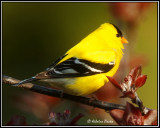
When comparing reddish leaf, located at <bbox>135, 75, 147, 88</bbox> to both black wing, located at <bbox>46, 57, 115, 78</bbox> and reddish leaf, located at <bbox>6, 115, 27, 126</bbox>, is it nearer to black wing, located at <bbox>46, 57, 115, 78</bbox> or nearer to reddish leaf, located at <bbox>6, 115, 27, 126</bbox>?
reddish leaf, located at <bbox>6, 115, 27, 126</bbox>

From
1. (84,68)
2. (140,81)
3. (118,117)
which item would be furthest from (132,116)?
(84,68)

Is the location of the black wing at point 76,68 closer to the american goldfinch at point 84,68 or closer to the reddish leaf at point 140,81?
the american goldfinch at point 84,68

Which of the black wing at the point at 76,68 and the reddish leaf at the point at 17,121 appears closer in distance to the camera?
the reddish leaf at the point at 17,121

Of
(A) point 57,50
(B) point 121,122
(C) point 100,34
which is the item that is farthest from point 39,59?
(B) point 121,122

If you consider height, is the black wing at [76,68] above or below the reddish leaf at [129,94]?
below

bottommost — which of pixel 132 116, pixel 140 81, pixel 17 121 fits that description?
pixel 17 121

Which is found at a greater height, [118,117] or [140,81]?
[140,81]

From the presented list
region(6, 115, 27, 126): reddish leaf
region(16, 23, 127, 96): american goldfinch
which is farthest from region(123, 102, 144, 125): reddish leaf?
region(16, 23, 127, 96): american goldfinch

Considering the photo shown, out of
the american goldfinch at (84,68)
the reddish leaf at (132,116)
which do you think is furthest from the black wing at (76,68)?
the reddish leaf at (132,116)

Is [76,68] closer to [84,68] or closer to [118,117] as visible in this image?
[84,68]
